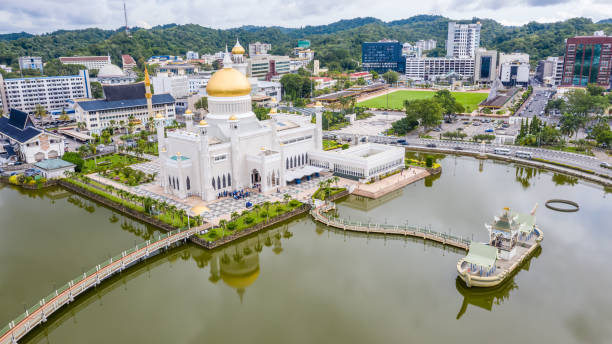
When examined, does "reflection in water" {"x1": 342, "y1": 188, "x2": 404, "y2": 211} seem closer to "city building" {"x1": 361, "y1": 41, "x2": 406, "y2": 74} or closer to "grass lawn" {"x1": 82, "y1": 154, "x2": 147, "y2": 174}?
"grass lawn" {"x1": 82, "y1": 154, "x2": 147, "y2": 174}

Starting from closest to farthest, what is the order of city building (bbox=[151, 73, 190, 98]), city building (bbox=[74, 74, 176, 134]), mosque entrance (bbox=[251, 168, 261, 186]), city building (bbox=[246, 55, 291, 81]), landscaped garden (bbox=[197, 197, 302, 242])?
1. landscaped garden (bbox=[197, 197, 302, 242])
2. mosque entrance (bbox=[251, 168, 261, 186])
3. city building (bbox=[74, 74, 176, 134])
4. city building (bbox=[151, 73, 190, 98])
5. city building (bbox=[246, 55, 291, 81])

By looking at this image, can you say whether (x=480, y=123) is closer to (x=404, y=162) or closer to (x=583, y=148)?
(x=583, y=148)

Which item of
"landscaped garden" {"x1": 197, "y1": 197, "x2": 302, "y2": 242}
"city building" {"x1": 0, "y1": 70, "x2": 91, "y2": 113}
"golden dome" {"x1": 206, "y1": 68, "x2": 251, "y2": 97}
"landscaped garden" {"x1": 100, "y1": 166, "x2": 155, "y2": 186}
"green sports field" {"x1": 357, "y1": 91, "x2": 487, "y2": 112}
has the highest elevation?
"golden dome" {"x1": 206, "y1": 68, "x2": 251, "y2": 97}

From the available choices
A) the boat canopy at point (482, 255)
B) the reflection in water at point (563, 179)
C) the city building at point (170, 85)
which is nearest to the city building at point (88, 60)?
the city building at point (170, 85)

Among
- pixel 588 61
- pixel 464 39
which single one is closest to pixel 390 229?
pixel 588 61

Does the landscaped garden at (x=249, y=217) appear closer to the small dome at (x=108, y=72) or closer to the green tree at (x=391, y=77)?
the small dome at (x=108, y=72)

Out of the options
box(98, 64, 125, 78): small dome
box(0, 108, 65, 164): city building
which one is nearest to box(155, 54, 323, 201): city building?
box(0, 108, 65, 164): city building

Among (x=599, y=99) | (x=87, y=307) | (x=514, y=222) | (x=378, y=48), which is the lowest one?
(x=87, y=307)

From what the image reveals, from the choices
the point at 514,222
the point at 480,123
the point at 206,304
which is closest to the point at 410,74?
the point at 480,123
